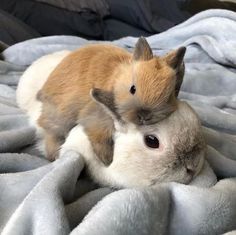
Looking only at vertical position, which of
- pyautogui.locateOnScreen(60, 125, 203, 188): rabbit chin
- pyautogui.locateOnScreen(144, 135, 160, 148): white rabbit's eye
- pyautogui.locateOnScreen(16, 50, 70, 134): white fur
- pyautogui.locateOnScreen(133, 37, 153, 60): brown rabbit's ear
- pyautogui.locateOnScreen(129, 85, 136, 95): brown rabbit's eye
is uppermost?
pyautogui.locateOnScreen(133, 37, 153, 60): brown rabbit's ear

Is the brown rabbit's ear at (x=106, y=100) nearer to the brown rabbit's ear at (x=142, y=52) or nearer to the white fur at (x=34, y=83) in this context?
the brown rabbit's ear at (x=142, y=52)

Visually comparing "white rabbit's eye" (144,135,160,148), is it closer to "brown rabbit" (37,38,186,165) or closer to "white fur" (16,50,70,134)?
"brown rabbit" (37,38,186,165)

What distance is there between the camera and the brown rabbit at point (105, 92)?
63cm

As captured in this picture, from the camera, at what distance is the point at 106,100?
2.14ft

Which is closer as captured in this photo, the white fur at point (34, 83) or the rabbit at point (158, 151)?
the rabbit at point (158, 151)

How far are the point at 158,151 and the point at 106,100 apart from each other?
99 millimetres

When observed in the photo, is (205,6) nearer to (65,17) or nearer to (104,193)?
(65,17)

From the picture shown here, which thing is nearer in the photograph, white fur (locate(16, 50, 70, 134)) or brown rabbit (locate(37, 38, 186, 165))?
brown rabbit (locate(37, 38, 186, 165))

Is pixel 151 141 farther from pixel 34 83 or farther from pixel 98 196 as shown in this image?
pixel 34 83

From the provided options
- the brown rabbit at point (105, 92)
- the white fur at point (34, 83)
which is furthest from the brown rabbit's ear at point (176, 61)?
the white fur at point (34, 83)

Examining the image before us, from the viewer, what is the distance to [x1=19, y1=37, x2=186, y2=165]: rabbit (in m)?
0.63

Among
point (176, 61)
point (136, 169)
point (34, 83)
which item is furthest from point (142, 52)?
point (34, 83)

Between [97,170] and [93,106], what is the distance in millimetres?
97

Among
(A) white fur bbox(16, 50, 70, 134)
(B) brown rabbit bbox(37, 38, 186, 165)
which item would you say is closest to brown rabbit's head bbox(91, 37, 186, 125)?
(B) brown rabbit bbox(37, 38, 186, 165)
